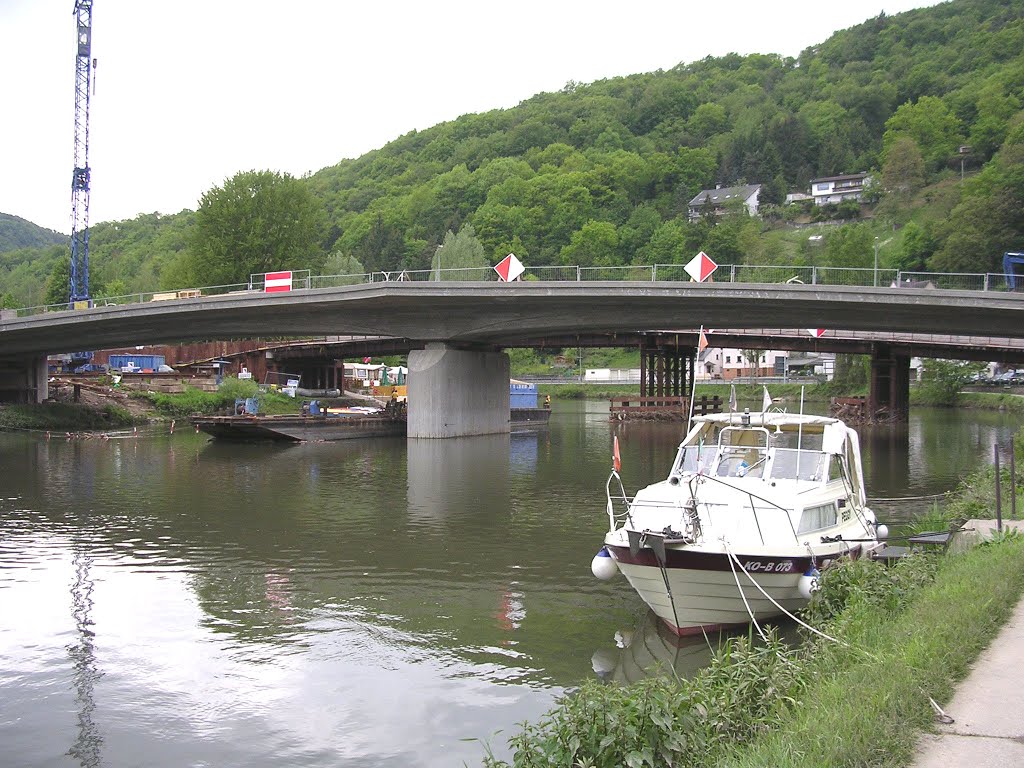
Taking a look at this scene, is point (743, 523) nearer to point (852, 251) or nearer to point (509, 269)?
point (509, 269)

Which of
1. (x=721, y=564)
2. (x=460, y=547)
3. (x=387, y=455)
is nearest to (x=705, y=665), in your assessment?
(x=721, y=564)

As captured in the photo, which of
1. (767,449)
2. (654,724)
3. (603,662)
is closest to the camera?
(654,724)

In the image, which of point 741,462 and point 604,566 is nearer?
point 604,566

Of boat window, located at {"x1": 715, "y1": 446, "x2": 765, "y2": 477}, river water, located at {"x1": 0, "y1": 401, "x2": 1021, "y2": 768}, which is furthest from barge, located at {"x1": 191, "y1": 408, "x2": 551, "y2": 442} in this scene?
boat window, located at {"x1": 715, "y1": 446, "x2": 765, "y2": 477}

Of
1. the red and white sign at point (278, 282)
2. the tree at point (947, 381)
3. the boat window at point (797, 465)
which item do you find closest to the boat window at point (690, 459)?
the boat window at point (797, 465)

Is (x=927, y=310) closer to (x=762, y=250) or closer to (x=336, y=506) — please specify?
(x=336, y=506)

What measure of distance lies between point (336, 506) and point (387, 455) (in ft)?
61.8

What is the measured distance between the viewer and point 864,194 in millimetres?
169500

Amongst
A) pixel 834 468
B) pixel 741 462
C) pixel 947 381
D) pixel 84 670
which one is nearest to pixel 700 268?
pixel 834 468

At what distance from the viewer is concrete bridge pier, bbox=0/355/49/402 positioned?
70000 mm

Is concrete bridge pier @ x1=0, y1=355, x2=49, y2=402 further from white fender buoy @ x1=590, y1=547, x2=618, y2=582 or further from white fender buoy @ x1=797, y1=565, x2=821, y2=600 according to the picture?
white fender buoy @ x1=797, y1=565, x2=821, y2=600

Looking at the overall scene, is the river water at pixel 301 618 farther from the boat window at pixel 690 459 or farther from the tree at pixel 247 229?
the tree at pixel 247 229

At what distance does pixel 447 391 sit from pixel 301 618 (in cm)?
4036

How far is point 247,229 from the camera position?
3797 inches
